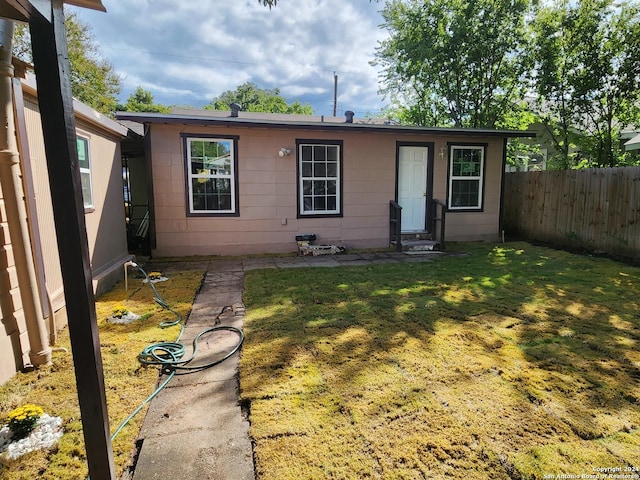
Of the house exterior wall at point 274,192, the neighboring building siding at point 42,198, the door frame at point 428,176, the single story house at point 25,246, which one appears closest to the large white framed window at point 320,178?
the house exterior wall at point 274,192

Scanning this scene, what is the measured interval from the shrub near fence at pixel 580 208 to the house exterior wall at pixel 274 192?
160 centimetres

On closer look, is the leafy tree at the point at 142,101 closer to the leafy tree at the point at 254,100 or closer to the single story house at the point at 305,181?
the leafy tree at the point at 254,100

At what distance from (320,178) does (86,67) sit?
16.9 m

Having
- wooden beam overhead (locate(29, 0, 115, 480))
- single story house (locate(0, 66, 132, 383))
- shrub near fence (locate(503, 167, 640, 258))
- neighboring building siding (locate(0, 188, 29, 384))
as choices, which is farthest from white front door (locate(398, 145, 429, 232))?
wooden beam overhead (locate(29, 0, 115, 480))

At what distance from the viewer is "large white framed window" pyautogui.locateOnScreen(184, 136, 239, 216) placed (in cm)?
667

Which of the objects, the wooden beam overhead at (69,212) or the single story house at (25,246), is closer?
the wooden beam overhead at (69,212)

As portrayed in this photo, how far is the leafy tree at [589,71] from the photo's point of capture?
8.18m

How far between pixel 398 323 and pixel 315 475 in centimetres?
201

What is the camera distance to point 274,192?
7066 mm

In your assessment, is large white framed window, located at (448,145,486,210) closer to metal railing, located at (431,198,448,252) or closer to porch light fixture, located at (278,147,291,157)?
metal railing, located at (431,198,448,252)

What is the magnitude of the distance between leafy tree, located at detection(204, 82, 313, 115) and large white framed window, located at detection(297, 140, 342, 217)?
31.0 metres

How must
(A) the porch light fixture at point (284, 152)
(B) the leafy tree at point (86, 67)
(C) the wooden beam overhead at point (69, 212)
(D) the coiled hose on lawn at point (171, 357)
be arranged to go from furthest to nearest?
(B) the leafy tree at point (86, 67) → (A) the porch light fixture at point (284, 152) → (D) the coiled hose on lawn at point (171, 357) → (C) the wooden beam overhead at point (69, 212)

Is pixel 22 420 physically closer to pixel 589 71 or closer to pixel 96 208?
pixel 96 208

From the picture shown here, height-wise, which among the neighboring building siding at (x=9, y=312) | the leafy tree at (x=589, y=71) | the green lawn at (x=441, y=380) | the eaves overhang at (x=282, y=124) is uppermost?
the leafy tree at (x=589, y=71)
